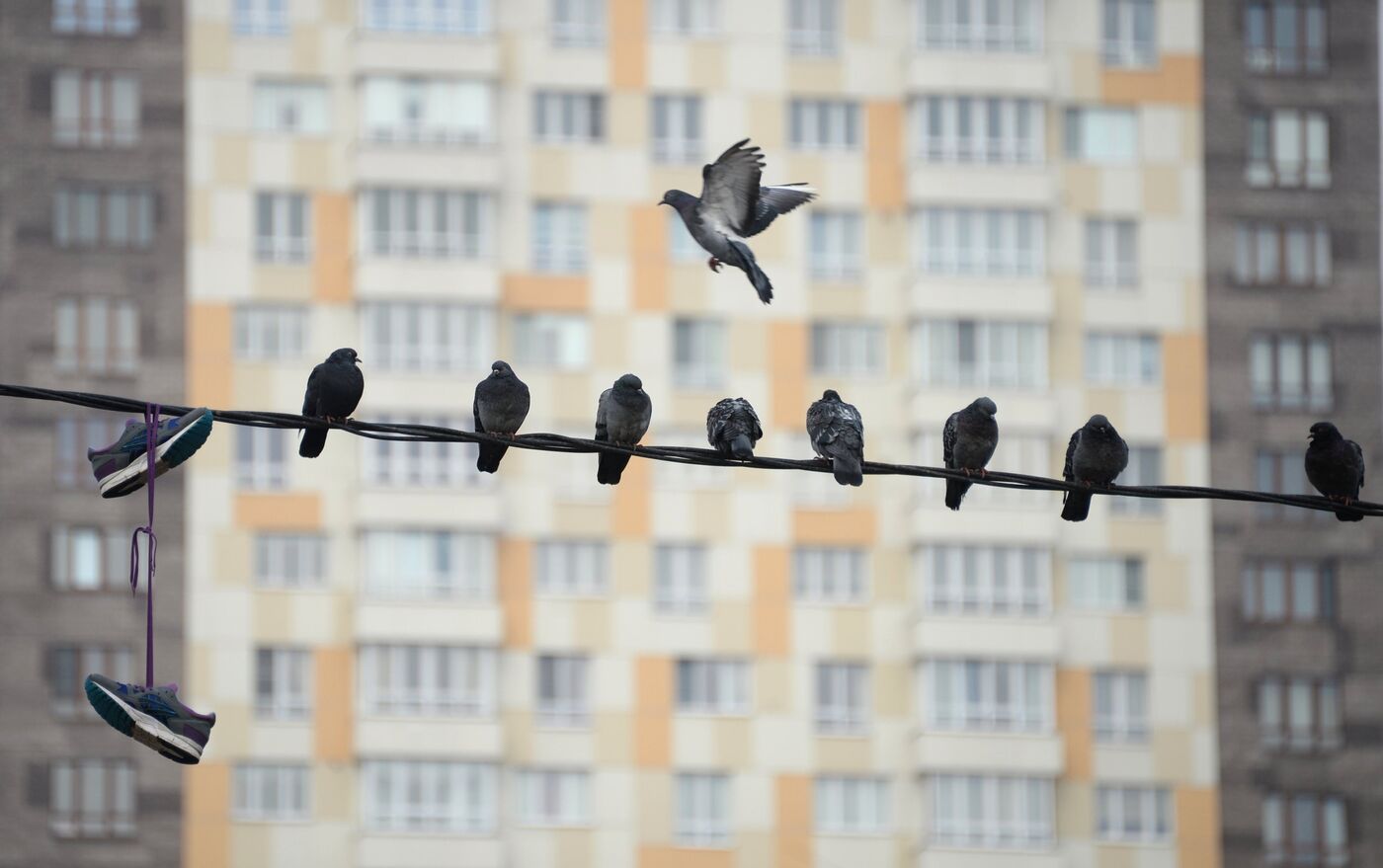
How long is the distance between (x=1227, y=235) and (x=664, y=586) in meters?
14.8

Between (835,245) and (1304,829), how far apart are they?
638 inches

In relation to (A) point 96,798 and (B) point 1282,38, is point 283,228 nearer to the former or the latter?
(A) point 96,798

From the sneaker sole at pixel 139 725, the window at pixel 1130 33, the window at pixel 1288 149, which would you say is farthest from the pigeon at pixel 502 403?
the window at pixel 1288 149

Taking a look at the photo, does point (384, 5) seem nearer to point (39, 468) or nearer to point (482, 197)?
point (482, 197)

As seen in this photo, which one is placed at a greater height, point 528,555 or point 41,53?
point 41,53

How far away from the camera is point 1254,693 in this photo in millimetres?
68562

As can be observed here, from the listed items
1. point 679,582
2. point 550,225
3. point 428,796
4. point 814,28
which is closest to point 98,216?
point 550,225

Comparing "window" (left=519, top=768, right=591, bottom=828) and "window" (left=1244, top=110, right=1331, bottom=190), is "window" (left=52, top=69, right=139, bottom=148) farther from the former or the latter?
"window" (left=1244, top=110, right=1331, bottom=190)

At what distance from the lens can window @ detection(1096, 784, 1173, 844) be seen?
2653 inches

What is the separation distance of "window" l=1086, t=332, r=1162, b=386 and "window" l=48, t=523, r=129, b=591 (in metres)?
21.3

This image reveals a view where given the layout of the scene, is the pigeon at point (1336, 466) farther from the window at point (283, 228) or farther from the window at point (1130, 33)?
the window at point (1130, 33)

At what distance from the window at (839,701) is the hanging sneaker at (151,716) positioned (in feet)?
156

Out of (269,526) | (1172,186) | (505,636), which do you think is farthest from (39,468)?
(1172,186)

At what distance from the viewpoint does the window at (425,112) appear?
67250mm
